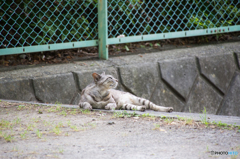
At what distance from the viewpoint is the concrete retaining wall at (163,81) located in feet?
16.4

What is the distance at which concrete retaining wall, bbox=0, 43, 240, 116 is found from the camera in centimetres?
501

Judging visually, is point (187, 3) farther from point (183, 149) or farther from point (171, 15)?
point (183, 149)

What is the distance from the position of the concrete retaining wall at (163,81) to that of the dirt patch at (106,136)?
0.99 metres

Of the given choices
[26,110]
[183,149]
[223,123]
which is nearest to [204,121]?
[223,123]

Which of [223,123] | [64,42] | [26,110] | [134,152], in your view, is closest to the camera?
[134,152]

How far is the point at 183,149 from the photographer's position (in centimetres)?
A: 266

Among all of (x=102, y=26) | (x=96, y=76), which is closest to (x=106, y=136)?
(x=96, y=76)

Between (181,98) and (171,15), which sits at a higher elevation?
(171,15)

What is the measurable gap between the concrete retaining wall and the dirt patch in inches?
39.1

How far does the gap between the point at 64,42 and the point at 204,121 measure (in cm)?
318

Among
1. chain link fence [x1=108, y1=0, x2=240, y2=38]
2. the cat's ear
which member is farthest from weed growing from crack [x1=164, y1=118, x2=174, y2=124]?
chain link fence [x1=108, y1=0, x2=240, y2=38]

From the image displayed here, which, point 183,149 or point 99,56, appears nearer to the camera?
point 183,149

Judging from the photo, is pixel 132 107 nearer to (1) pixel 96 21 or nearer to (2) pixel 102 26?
(2) pixel 102 26

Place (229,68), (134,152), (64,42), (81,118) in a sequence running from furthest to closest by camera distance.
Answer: (229,68), (64,42), (81,118), (134,152)
